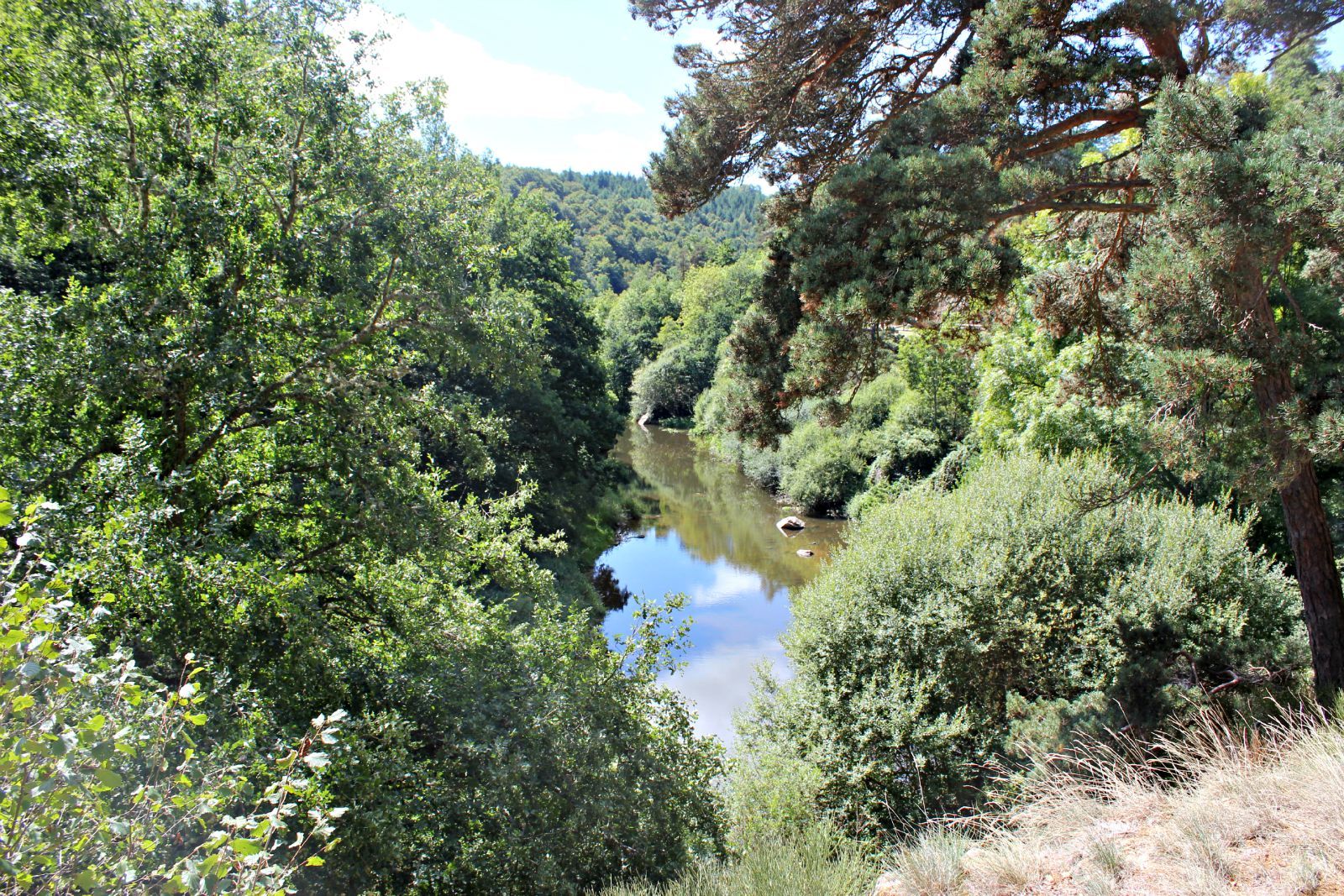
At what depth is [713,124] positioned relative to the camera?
28.0ft

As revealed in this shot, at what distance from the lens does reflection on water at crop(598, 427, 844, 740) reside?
53.4 feet

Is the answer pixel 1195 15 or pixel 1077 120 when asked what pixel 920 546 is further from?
pixel 1195 15

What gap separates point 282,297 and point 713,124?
16.1ft

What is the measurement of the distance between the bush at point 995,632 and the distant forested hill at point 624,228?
217 feet

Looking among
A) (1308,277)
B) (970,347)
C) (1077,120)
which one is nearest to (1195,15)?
(1077,120)

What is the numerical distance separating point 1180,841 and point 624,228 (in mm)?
136933

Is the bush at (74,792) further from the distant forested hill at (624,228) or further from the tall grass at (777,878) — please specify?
the distant forested hill at (624,228)

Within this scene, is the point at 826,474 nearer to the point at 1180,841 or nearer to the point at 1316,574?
the point at 1316,574

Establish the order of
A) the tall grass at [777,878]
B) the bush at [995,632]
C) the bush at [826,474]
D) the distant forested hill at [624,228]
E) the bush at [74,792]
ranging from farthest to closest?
the distant forested hill at [624,228]
the bush at [826,474]
the bush at [995,632]
the tall grass at [777,878]
the bush at [74,792]

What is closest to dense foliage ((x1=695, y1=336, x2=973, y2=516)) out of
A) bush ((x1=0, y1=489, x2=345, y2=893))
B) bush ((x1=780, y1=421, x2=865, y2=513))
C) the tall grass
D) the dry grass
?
bush ((x1=780, y1=421, x2=865, y2=513))

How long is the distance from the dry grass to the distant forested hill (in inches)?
2806

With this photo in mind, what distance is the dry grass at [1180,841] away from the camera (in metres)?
3.86

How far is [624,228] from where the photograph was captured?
13438cm

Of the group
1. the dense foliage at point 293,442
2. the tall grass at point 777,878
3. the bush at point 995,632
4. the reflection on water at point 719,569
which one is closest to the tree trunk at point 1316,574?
the bush at point 995,632
